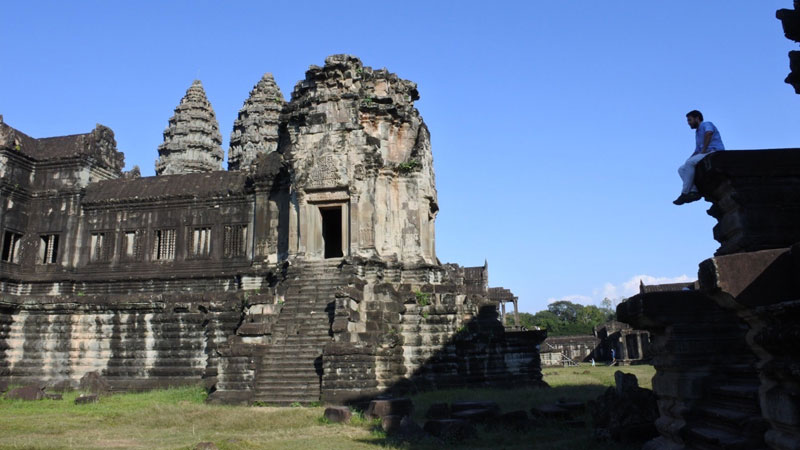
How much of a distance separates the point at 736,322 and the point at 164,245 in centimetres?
2012

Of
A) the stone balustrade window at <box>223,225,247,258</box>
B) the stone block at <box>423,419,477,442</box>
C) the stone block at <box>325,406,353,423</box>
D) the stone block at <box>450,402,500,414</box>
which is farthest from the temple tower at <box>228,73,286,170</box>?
the stone block at <box>423,419,477,442</box>

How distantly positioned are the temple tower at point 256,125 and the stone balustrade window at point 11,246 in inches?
771

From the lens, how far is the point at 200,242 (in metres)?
22.1

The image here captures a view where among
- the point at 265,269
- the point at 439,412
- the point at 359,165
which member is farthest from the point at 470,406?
the point at 265,269

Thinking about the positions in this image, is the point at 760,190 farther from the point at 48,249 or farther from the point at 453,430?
the point at 48,249

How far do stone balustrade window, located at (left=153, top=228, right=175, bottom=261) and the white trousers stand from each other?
19.5 m

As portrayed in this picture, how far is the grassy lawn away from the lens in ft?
29.6

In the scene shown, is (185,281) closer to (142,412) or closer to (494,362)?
(142,412)

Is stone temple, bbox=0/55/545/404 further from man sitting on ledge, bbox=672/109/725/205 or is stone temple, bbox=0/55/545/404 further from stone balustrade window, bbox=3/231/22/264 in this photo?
man sitting on ledge, bbox=672/109/725/205

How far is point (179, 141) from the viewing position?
43.9m

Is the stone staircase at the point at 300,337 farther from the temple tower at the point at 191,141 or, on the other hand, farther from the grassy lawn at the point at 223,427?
the temple tower at the point at 191,141

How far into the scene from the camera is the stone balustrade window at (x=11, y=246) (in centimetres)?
2311

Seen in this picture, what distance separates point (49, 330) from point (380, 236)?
12393 millimetres

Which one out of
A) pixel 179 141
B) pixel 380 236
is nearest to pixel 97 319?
pixel 380 236
